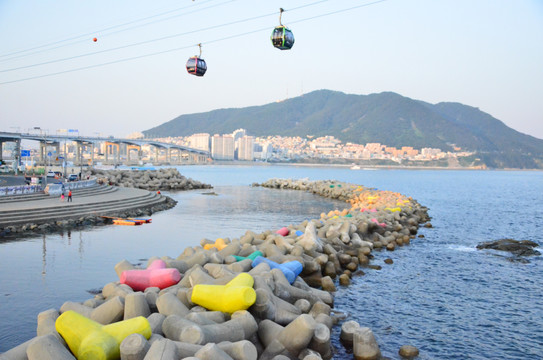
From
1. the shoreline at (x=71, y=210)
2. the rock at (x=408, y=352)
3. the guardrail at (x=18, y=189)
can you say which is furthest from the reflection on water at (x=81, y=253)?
the rock at (x=408, y=352)

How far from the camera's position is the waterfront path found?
1734 cm

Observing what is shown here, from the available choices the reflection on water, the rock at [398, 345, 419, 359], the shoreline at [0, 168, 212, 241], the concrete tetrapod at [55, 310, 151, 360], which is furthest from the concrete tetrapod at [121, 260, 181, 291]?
the shoreline at [0, 168, 212, 241]

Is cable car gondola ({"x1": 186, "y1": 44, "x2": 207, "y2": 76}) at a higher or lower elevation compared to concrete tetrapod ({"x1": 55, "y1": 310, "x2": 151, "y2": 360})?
higher

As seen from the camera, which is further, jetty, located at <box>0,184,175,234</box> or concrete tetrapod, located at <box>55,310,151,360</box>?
jetty, located at <box>0,184,175,234</box>

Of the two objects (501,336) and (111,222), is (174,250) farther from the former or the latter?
(501,336)

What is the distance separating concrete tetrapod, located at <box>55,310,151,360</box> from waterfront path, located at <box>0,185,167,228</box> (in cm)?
1328

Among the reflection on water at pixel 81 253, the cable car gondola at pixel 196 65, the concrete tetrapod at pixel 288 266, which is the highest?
the cable car gondola at pixel 196 65

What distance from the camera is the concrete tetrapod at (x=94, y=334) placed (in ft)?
15.7

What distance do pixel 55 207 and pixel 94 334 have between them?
1613 cm

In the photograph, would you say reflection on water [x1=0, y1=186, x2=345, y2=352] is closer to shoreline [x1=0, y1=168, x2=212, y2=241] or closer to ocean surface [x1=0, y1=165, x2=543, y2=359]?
ocean surface [x1=0, y1=165, x2=543, y2=359]

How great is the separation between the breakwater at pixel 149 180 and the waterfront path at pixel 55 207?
14.9m

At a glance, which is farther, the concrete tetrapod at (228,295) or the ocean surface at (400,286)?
the ocean surface at (400,286)

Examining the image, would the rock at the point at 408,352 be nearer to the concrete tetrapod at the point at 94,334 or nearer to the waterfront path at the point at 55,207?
the concrete tetrapod at the point at 94,334

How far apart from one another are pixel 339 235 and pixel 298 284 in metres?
5.72
